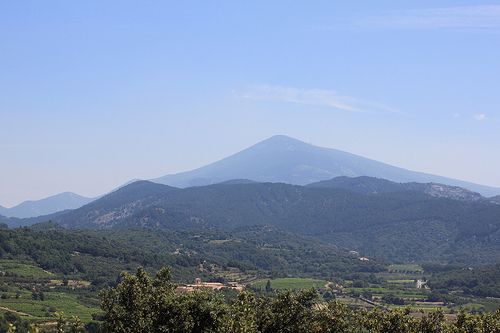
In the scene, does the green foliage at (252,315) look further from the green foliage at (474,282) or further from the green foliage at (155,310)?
the green foliage at (474,282)

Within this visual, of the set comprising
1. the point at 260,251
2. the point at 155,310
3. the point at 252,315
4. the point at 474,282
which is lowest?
the point at 474,282

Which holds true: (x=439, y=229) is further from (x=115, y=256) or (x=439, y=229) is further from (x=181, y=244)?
(x=115, y=256)

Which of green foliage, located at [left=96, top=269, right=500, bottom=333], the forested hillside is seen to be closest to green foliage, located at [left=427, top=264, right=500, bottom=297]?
the forested hillside

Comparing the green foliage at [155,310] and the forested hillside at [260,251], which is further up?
the green foliage at [155,310]

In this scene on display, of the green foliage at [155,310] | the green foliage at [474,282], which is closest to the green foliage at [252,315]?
the green foliage at [155,310]

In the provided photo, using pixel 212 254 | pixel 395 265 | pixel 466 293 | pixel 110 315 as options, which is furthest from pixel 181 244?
pixel 110 315

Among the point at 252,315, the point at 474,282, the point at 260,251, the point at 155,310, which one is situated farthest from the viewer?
the point at 260,251

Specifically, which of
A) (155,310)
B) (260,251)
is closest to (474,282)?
(260,251)

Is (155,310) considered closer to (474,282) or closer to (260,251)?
(474,282)

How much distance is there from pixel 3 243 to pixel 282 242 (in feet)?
389

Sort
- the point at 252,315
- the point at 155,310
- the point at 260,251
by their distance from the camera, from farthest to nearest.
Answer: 1. the point at 260,251
2. the point at 155,310
3. the point at 252,315

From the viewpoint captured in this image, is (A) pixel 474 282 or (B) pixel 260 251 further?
(B) pixel 260 251

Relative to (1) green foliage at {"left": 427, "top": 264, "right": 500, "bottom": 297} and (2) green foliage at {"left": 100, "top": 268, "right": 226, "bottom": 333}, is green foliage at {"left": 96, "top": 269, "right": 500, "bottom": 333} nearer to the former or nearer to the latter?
(2) green foliage at {"left": 100, "top": 268, "right": 226, "bottom": 333}

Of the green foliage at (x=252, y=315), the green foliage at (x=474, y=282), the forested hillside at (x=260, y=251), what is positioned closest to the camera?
the green foliage at (x=252, y=315)
